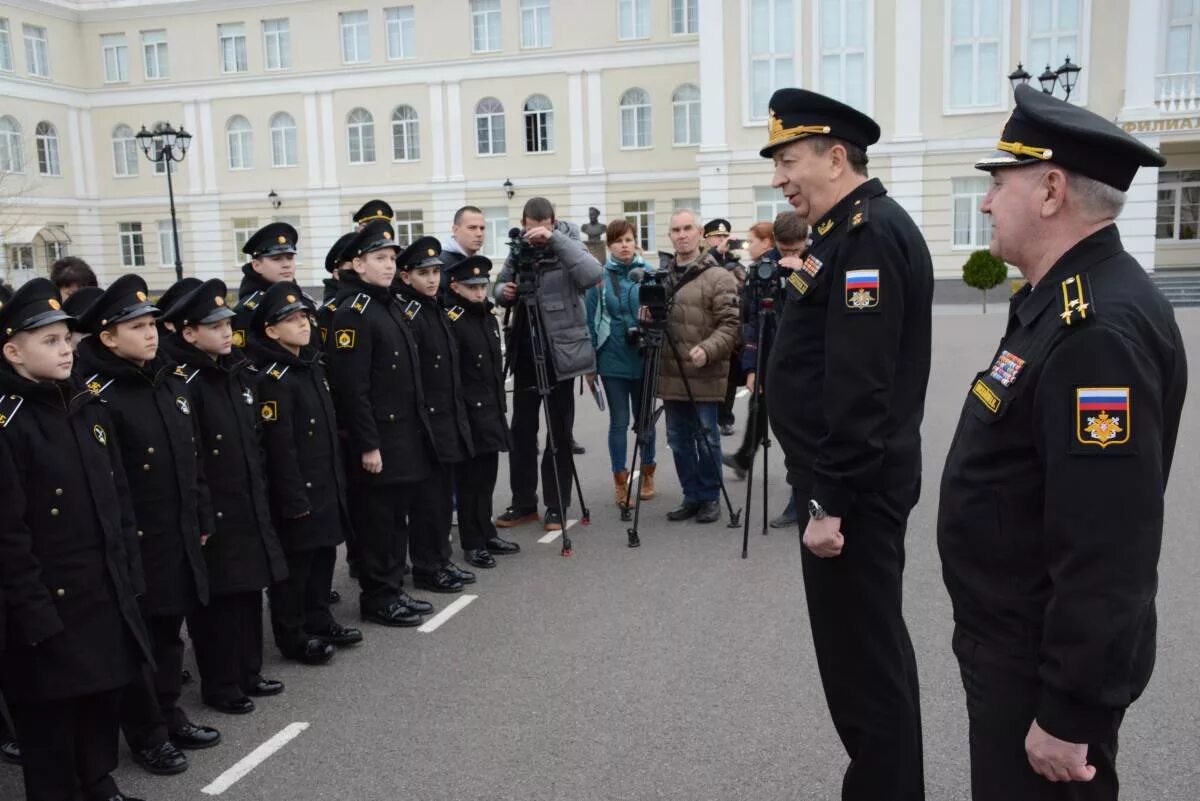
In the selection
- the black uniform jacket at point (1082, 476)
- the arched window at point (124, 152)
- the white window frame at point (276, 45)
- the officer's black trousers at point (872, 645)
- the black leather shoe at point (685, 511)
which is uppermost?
the white window frame at point (276, 45)

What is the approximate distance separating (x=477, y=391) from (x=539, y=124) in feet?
110

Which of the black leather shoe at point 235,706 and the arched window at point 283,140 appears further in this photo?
the arched window at point 283,140

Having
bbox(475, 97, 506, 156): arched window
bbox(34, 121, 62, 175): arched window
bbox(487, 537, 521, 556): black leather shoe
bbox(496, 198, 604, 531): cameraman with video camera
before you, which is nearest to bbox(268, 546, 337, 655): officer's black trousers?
bbox(487, 537, 521, 556): black leather shoe

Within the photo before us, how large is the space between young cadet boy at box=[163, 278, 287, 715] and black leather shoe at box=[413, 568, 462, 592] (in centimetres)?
160

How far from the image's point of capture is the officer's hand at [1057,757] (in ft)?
6.70

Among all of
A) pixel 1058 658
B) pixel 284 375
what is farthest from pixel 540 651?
pixel 1058 658

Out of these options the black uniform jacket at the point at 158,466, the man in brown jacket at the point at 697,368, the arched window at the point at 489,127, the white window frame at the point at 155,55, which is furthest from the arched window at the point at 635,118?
the black uniform jacket at the point at 158,466

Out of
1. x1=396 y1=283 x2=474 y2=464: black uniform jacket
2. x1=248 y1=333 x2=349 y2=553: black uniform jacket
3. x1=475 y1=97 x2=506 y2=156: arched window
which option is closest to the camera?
x1=248 y1=333 x2=349 y2=553: black uniform jacket

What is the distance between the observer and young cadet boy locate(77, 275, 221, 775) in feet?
13.2

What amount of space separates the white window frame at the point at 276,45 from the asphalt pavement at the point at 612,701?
127 ft

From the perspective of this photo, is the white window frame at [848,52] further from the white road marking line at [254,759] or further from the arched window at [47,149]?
the arched window at [47,149]

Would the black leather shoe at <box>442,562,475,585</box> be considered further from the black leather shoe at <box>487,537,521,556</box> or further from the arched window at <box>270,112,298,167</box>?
the arched window at <box>270,112,298,167</box>

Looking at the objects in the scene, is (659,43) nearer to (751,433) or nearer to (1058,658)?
(751,433)

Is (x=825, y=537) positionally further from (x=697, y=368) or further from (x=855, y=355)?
(x=697, y=368)
